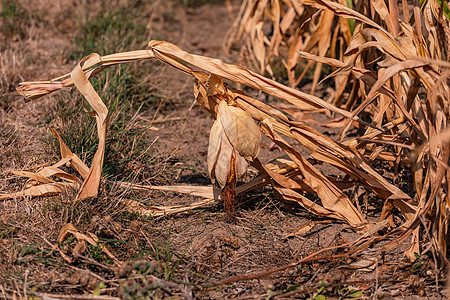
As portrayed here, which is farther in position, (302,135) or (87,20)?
(87,20)

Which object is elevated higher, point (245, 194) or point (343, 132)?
point (343, 132)

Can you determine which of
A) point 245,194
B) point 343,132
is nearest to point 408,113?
point 343,132

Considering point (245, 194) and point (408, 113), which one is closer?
point (408, 113)

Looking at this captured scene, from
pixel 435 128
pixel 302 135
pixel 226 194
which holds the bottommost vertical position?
pixel 226 194

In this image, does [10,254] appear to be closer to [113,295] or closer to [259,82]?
[113,295]

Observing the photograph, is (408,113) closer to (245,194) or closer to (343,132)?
(343,132)

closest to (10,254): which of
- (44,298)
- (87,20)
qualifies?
(44,298)

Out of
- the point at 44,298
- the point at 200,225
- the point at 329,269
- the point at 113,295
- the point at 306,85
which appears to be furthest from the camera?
the point at 306,85

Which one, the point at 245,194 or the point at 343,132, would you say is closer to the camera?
the point at 343,132

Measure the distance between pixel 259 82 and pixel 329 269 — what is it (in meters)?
0.65

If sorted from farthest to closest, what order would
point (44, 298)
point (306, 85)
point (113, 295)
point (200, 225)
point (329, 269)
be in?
point (306, 85), point (200, 225), point (329, 269), point (113, 295), point (44, 298)

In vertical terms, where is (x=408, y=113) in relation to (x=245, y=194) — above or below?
above

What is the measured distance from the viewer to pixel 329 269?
160 cm

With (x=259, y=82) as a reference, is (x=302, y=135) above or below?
below
